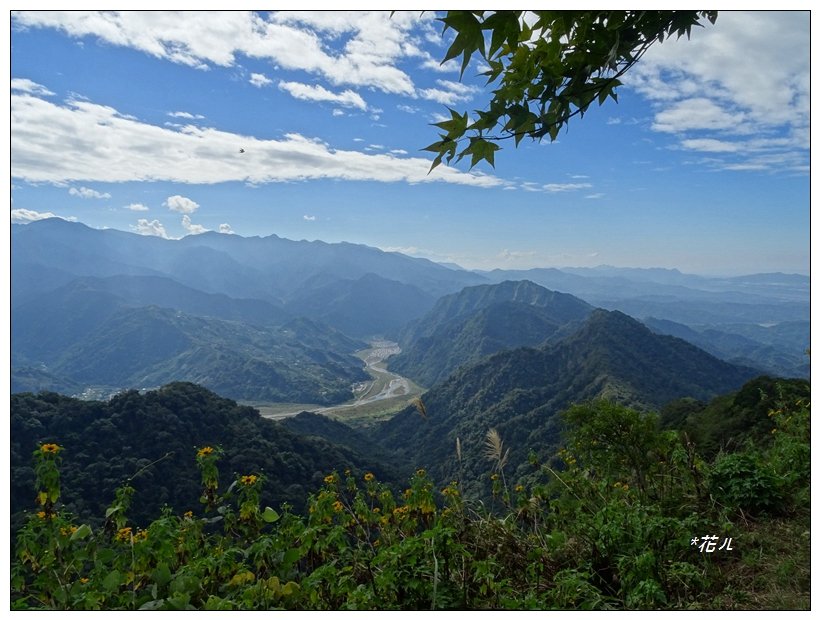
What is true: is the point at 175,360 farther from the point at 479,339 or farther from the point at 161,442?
the point at 161,442

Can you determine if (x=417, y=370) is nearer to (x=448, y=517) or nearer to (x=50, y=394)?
(x=50, y=394)

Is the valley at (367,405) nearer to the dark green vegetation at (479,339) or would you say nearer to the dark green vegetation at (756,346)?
the dark green vegetation at (479,339)

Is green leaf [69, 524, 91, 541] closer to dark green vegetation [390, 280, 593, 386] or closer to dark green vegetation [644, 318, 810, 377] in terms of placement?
dark green vegetation [390, 280, 593, 386]

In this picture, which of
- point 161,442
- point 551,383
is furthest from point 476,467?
point 551,383

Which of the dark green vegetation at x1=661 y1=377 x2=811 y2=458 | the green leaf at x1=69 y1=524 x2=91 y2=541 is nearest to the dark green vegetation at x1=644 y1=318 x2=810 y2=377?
the dark green vegetation at x1=661 y1=377 x2=811 y2=458

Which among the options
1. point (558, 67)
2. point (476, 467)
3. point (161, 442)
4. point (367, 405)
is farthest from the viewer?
point (367, 405)

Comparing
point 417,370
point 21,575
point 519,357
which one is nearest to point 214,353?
point 417,370
